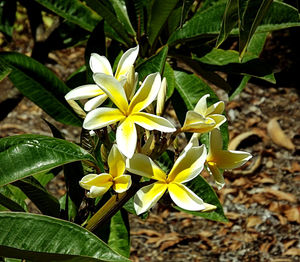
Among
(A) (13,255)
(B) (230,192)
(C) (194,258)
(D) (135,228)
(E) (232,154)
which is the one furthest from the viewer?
(B) (230,192)

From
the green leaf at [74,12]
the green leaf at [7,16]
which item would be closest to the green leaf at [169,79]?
the green leaf at [74,12]

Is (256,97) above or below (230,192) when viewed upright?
above

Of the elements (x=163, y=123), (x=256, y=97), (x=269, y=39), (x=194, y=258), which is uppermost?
(x=163, y=123)

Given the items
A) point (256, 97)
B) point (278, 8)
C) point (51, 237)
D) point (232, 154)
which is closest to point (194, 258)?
point (256, 97)

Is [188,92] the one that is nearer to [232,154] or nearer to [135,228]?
[232,154]

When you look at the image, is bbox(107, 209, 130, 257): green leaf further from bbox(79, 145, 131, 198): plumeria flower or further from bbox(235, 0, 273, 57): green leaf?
bbox(235, 0, 273, 57): green leaf

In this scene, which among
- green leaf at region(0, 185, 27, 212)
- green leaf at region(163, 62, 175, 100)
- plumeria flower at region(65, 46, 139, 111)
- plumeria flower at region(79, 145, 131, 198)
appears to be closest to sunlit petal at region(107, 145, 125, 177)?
plumeria flower at region(79, 145, 131, 198)

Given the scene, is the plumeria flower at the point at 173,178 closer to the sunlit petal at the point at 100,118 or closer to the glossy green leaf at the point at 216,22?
the sunlit petal at the point at 100,118
